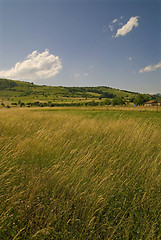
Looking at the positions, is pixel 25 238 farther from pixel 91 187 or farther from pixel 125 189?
pixel 125 189

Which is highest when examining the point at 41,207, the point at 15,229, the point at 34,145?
the point at 34,145

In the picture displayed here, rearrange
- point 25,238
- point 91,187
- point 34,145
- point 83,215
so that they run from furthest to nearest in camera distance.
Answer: point 34,145 → point 91,187 → point 83,215 → point 25,238

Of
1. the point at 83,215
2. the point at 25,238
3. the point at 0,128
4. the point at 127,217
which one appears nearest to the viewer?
the point at 25,238

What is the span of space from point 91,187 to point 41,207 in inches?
32.3

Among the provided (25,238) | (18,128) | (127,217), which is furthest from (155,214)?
(18,128)

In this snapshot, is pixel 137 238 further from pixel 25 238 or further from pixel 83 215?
pixel 25 238

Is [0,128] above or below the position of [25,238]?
above

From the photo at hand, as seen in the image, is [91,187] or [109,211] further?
[91,187]

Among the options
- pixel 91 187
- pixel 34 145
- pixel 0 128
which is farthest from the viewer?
pixel 0 128

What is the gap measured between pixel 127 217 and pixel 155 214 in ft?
1.26

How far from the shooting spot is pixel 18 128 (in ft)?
18.0

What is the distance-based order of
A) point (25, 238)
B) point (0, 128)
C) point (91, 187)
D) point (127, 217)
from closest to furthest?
point (25, 238) → point (127, 217) → point (91, 187) → point (0, 128)

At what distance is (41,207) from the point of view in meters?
1.87

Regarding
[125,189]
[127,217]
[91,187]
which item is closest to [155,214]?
[127,217]
